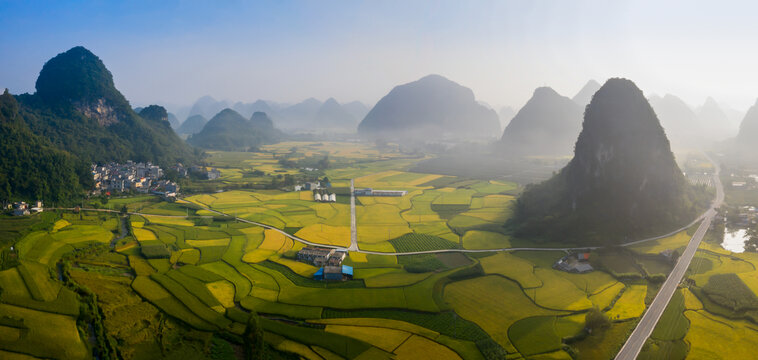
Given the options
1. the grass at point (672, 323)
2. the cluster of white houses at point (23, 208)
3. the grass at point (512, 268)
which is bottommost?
the grass at point (672, 323)

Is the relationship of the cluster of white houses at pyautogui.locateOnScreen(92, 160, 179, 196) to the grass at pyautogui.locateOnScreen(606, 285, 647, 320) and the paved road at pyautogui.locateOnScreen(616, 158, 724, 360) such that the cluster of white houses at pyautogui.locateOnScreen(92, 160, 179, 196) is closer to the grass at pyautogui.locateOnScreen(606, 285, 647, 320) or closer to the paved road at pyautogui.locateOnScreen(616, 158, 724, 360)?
the grass at pyautogui.locateOnScreen(606, 285, 647, 320)

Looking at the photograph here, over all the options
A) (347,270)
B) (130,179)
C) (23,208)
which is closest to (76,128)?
(130,179)

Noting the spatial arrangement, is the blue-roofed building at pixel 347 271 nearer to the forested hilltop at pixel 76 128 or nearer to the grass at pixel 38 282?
the grass at pixel 38 282

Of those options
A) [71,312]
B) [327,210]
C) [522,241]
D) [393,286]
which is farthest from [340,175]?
[71,312]

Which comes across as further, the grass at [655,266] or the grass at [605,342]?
the grass at [655,266]

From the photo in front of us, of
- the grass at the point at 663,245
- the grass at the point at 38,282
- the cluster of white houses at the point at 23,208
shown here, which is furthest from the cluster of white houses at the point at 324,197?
the grass at the point at 663,245

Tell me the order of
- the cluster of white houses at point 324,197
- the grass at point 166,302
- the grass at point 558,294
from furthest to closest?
1. the cluster of white houses at point 324,197
2. the grass at point 558,294
3. the grass at point 166,302

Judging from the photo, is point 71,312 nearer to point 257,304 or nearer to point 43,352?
point 43,352
